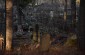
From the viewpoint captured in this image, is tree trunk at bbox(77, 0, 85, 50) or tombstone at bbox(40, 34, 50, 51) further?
tree trunk at bbox(77, 0, 85, 50)

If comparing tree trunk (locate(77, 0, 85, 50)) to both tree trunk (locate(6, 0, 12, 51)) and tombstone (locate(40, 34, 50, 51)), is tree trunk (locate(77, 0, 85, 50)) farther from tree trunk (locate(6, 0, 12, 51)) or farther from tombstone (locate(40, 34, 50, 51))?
tree trunk (locate(6, 0, 12, 51))

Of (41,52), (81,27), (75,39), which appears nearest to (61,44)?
(75,39)

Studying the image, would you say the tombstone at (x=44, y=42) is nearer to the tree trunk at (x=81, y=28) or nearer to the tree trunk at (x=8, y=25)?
the tree trunk at (x=8, y=25)

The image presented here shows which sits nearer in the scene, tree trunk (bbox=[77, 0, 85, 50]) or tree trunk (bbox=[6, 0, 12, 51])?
tree trunk (bbox=[6, 0, 12, 51])

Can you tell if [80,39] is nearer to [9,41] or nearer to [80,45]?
[80,45]

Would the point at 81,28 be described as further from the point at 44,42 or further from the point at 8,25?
the point at 8,25

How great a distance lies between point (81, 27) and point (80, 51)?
152cm

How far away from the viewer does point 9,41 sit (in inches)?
597

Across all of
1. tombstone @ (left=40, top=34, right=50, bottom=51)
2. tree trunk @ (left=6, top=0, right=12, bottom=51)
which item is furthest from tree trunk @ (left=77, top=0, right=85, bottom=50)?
tree trunk @ (left=6, top=0, right=12, bottom=51)

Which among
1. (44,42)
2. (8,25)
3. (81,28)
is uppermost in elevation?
(8,25)

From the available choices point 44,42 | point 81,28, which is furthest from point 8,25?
point 81,28

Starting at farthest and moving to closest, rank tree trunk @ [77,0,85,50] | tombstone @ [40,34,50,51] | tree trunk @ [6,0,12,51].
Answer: tree trunk @ [77,0,85,50] → tree trunk @ [6,0,12,51] → tombstone @ [40,34,50,51]

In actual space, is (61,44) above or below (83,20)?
below

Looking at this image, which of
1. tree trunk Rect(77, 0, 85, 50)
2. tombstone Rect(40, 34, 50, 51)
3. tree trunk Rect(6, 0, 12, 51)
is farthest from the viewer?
tree trunk Rect(77, 0, 85, 50)
